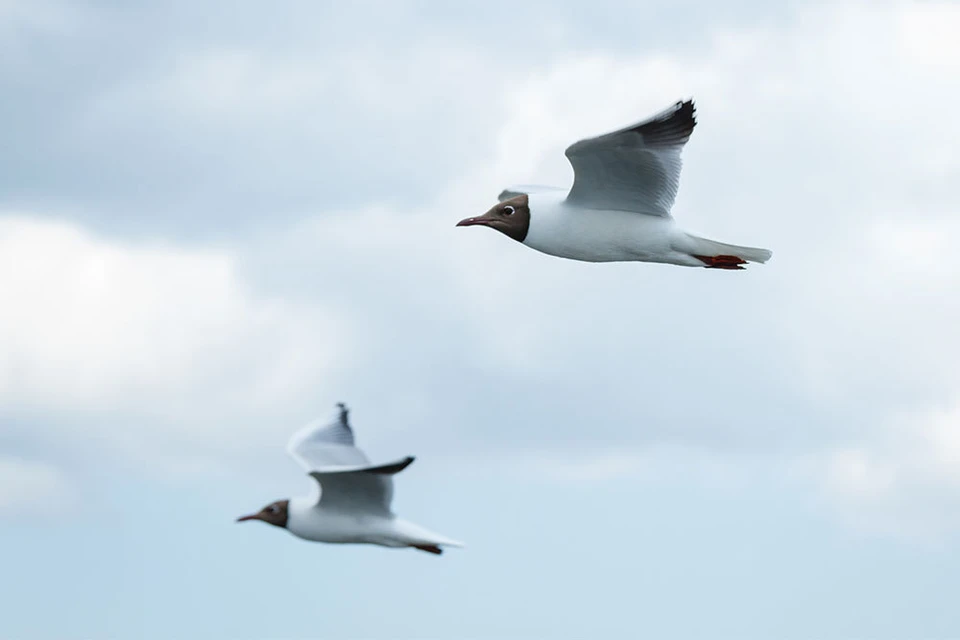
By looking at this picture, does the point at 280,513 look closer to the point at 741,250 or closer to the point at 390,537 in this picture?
the point at 390,537

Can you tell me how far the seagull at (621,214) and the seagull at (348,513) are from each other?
3728 millimetres

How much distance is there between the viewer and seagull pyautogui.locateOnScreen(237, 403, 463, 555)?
69.2 ft

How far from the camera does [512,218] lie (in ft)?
74.3

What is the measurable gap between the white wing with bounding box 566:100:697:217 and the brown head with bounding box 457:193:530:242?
0.70 metres

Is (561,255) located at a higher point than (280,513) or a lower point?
higher

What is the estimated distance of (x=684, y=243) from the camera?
21922 mm

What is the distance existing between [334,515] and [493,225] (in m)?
4.25

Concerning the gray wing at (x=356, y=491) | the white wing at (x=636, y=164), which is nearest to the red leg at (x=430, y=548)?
the gray wing at (x=356, y=491)

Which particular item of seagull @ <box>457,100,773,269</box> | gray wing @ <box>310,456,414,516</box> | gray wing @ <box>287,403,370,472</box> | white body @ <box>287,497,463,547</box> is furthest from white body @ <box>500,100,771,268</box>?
white body @ <box>287,497,463,547</box>

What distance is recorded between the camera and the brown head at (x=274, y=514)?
2258 cm

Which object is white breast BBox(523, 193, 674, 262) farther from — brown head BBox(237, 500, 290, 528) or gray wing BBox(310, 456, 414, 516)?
brown head BBox(237, 500, 290, 528)

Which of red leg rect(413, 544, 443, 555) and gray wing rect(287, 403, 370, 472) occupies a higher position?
gray wing rect(287, 403, 370, 472)

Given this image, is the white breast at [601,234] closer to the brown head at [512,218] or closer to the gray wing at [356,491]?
the brown head at [512,218]

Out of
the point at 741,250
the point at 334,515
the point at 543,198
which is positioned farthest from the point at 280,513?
the point at 741,250
